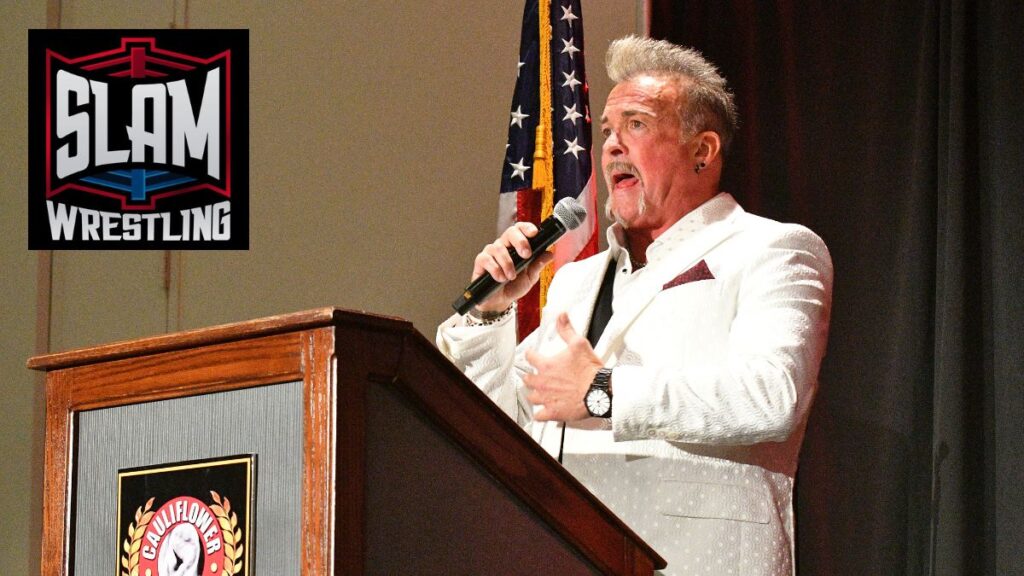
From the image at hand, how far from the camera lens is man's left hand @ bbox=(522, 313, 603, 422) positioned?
1.92 m

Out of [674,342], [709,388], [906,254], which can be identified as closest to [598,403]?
[709,388]

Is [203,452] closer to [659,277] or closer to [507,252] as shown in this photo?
[507,252]

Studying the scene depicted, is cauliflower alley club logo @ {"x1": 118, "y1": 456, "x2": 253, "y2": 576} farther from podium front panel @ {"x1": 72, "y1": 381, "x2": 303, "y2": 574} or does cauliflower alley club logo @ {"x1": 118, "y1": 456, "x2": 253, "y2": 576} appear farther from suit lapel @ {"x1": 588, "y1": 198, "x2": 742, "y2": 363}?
suit lapel @ {"x1": 588, "y1": 198, "x2": 742, "y2": 363}

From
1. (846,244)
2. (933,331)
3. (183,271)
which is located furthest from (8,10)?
(933,331)

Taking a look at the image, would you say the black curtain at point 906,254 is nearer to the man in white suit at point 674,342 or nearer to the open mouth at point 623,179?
the man in white suit at point 674,342

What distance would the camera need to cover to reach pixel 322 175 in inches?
144

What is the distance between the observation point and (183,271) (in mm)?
3613

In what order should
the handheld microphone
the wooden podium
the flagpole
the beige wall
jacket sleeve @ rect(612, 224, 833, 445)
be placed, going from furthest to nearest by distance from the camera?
the beige wall < the flagpole < the handheld microphone < jacket sleeve @ rect(612, 224, 833, 445) < the wooden podium

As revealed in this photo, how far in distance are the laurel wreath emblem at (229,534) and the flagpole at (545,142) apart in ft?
6.63

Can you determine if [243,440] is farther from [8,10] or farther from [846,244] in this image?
[8,10]

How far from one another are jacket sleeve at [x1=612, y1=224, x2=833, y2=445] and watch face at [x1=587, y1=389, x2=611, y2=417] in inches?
0.8

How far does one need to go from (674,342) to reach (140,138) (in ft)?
7.28

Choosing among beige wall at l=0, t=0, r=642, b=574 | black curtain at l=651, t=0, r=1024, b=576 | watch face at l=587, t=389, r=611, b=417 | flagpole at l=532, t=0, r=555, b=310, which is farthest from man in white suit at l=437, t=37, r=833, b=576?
beige wall at l=0, t=0, r=642, b=574

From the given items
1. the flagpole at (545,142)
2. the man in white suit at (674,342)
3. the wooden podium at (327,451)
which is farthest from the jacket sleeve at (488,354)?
the wooden podium at (327,451)
